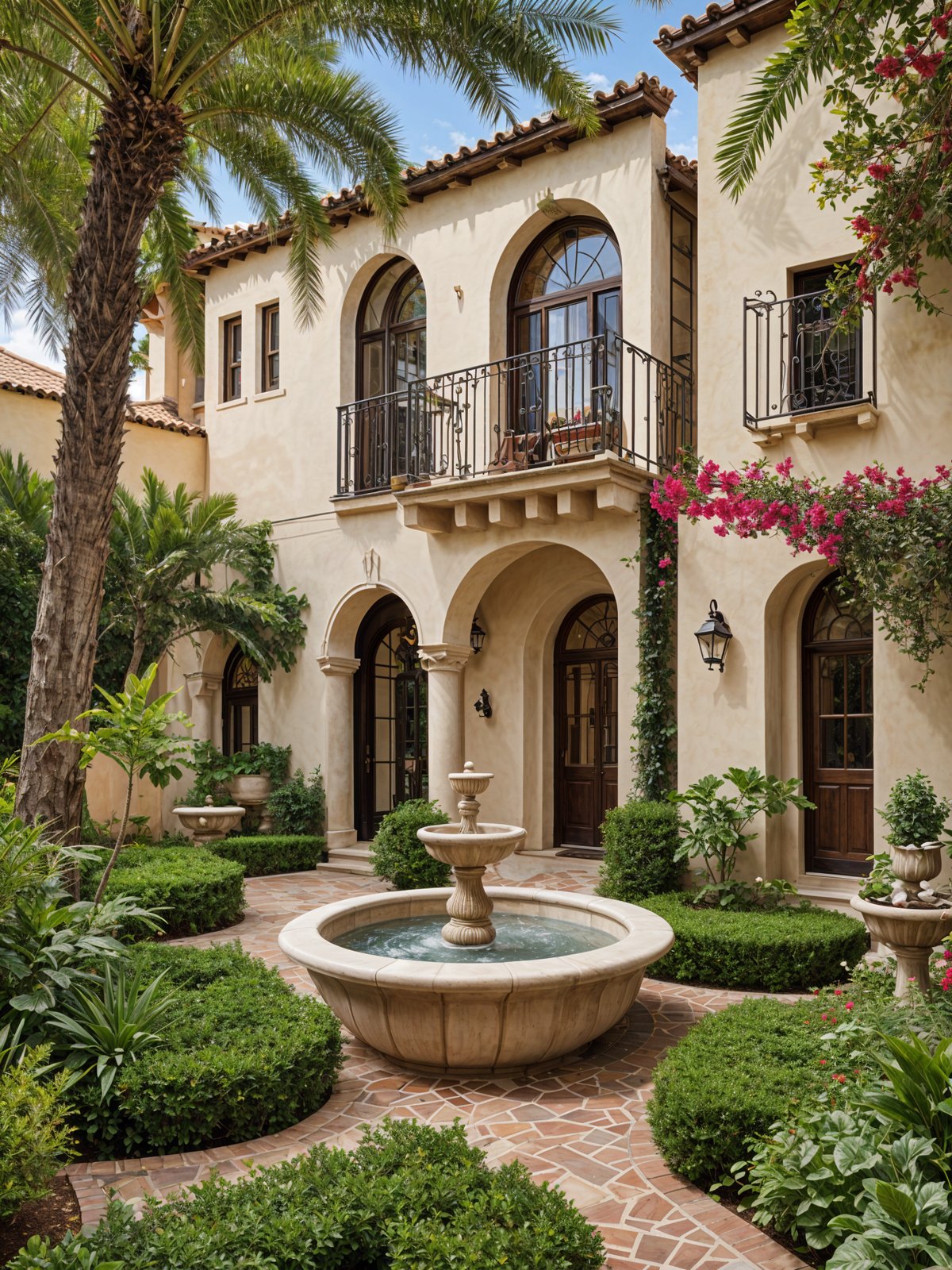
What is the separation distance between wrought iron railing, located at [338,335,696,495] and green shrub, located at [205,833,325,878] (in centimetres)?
482

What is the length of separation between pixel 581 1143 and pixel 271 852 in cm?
902

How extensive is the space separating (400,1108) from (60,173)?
1091 cm

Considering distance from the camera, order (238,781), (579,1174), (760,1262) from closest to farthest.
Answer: (760,1262) < (579,1174) < (238,781)

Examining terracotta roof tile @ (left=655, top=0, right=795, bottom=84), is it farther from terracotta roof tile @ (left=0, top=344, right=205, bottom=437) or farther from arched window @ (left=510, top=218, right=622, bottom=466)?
terracotta roof tile @ (left=0, top=344, right=205, bottom=437)

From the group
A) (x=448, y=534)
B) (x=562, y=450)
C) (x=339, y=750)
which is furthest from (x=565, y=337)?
(x=339, y=750)

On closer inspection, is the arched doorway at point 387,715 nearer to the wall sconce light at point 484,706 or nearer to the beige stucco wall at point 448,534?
the beige stucco wall at point 448,534

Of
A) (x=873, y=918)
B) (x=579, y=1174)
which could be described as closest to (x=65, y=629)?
(x=579, y=1174)

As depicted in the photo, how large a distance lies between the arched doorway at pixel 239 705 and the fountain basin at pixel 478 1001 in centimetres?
1017

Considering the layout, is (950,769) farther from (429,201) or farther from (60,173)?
(60,173)

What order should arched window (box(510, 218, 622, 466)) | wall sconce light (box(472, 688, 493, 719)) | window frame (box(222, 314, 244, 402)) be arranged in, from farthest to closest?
window frame (box(222, 314, 244, 402)) → wall sconce light (box(472, 688, 493, 719)) → arched window (box(510, 218, 622, 466))

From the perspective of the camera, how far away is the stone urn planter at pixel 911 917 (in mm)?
5867

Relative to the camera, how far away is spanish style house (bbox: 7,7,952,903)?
9867 mm

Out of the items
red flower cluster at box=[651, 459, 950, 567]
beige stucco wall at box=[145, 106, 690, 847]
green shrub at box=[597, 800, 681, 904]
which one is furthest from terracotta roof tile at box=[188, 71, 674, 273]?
green shrub at box=[597, 800, 681, 904]

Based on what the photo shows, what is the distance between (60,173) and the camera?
11.9 m
